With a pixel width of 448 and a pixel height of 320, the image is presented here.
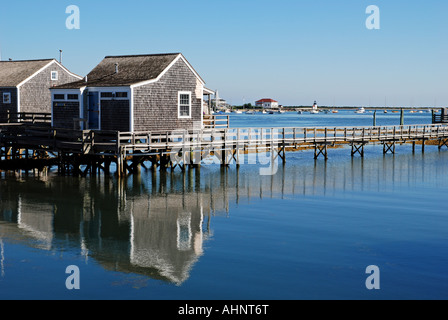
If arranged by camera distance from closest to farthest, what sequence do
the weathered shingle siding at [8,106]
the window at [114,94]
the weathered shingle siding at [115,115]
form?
the window at [114,94] < the weathered shingle siding at [115,115] < the weathered shingle siding at [8,106]

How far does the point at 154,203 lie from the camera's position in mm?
24000

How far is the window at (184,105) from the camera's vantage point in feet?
110

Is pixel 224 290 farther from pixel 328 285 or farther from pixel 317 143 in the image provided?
pixel 317 143

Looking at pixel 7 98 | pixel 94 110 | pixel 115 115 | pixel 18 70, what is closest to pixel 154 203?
pixel 115 115

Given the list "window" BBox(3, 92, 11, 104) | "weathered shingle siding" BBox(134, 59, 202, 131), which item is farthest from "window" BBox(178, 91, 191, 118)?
"window" BBox(3, 92, 11, 104)

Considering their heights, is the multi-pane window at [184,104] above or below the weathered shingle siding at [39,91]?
below

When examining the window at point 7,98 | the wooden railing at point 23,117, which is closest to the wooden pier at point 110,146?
the wooden railing at point 23,117

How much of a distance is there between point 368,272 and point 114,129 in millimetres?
20213

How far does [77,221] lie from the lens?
20.3m

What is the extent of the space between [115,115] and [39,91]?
14273 mm

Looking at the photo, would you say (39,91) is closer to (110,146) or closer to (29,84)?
(29,84)

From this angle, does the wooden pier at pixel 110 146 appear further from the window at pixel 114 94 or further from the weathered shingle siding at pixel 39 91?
the weathered shingle siding at pixel 39 91

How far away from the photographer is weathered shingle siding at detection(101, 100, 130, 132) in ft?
102
